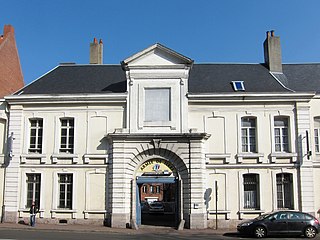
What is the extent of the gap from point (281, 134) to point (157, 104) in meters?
7.43

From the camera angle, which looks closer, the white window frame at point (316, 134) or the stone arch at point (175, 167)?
the stone arch at point (175, 167)

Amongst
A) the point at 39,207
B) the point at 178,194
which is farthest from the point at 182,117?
the point at 39,207

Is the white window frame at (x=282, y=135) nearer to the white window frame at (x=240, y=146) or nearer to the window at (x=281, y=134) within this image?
the window at (x=281, y=134)

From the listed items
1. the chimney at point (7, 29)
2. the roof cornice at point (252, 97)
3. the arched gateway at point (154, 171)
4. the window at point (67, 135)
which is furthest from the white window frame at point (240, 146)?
the chimney at point (7, 29)

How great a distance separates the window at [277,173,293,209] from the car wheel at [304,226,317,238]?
12.0ft

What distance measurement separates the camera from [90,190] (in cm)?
2273

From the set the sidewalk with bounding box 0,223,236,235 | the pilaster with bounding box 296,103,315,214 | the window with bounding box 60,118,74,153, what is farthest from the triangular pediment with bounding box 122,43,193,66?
the sidewalk with bounding box 0,223,236,235

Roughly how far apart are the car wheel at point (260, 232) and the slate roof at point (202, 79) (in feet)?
27.9

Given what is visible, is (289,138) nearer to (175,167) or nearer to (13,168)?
(175,167)

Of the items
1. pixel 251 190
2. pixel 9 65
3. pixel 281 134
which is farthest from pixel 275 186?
pixel 9 65

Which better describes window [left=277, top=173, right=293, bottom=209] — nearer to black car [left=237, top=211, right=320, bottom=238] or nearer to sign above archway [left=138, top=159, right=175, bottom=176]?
black car [left=237, top=211, right=320, bottom=238]

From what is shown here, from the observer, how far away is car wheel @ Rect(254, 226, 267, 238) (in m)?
18.7

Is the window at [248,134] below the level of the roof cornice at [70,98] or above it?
below

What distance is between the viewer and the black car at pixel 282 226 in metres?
18.7
